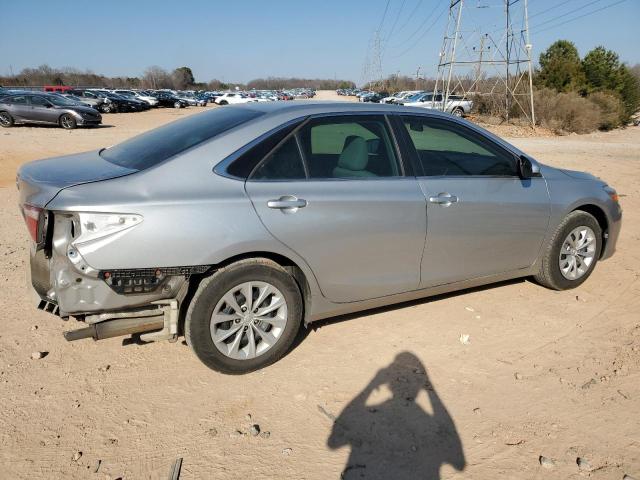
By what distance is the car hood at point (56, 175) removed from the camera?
112 inches

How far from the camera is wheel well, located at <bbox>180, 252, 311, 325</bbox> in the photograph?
3.05m

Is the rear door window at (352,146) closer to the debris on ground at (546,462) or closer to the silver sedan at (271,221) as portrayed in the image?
the silver sedan at (271,221)

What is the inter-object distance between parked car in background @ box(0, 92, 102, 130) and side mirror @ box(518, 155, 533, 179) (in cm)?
2147

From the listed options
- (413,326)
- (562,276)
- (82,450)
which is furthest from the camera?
(562,276)

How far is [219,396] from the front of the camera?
305 centimetres

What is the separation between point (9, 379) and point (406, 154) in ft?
10.2

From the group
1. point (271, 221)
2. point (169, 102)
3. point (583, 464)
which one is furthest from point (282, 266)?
point (169, 102)

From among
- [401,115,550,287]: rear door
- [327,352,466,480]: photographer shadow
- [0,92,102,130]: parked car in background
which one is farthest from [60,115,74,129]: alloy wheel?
[327,352,466,480]: photographer shadow

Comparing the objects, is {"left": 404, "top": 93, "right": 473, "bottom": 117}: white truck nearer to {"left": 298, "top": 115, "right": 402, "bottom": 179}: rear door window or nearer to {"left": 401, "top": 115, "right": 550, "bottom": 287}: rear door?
{"left": 401, "top": 115, "right": 550, "bottom": 287}: rear door

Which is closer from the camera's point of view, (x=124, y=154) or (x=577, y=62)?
(x=124, y=154)

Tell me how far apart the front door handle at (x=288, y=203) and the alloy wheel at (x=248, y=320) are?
501mm

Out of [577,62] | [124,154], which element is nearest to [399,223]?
[124,154]

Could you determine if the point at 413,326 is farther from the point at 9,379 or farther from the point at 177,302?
the point at 9,379

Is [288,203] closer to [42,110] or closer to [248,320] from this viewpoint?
[248,320]
